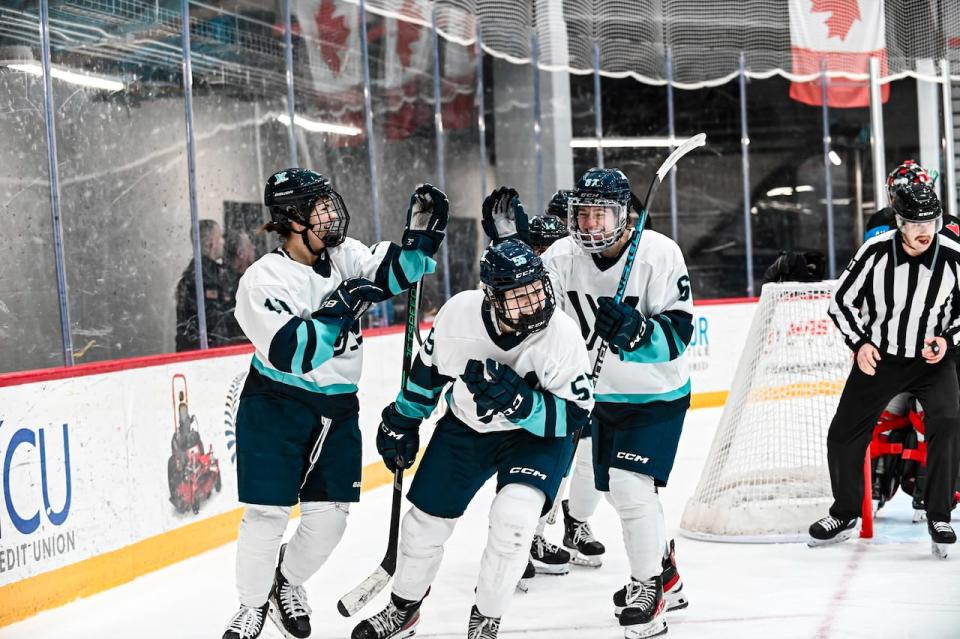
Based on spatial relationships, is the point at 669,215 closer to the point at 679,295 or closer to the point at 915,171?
the point at 915,171

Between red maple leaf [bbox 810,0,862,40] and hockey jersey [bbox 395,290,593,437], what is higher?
red maple leaf [bbox 810,0,862,40]

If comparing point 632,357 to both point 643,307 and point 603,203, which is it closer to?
point 643,307

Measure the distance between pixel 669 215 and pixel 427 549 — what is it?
8374 mm

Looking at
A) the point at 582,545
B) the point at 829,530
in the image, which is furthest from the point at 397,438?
the point at 829,530

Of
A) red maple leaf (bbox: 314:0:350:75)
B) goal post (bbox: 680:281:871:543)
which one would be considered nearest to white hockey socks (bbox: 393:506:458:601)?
goal post (bbox: 680:281:871:543)

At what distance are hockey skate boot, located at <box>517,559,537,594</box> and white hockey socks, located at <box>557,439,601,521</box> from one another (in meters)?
0.23

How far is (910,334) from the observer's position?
3.58m

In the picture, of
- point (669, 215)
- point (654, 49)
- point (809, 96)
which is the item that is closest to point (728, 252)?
point (669, 215)

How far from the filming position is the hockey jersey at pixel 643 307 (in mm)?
2838

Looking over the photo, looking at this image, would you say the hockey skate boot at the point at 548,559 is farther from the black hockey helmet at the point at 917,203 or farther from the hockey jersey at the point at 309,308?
the black hockey helmet at the point at 917,203

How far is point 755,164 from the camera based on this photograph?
11.6 meters

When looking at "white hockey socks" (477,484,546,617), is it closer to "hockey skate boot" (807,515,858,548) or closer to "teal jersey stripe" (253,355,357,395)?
"teal jersey stripe" (253,355,357,395)

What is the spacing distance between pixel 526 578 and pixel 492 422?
41.3 inches

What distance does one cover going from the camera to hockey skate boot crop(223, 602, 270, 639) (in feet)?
8.61
